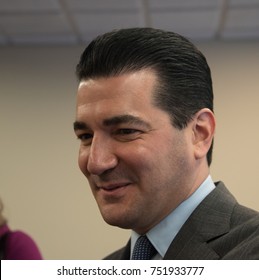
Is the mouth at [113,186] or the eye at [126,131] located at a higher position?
the eye at [126,131]

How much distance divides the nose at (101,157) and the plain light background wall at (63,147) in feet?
5.53

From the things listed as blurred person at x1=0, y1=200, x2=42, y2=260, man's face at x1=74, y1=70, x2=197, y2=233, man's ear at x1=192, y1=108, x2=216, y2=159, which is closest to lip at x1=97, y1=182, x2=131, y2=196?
man's face at x1=74, y1=70, x2=197, y2=233

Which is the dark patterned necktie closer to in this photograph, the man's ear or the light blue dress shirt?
the light blue dress shirt

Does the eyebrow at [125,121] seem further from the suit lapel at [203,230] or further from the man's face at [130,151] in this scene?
the suit lapel at [203,230]

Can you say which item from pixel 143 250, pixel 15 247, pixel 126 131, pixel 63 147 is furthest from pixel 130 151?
pixel 63 147

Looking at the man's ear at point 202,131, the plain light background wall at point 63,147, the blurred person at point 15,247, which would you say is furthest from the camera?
the plain light background wall at point 63,147

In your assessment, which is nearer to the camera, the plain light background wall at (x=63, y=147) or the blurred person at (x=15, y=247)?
the blurred person at (x=15, y=247)

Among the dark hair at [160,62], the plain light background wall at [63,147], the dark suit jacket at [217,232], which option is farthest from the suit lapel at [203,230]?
the plain light background wall at [63,147]

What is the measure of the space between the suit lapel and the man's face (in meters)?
0.03

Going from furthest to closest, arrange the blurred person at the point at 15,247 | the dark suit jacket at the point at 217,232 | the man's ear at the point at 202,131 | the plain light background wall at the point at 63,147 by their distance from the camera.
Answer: the plain light background wall at the point at 63,147, the blurred person at the point at 15,247, the man's ear at the point at 202,131, the dark suit jacket at the point at 217,232

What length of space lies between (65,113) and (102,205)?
174 centimetres

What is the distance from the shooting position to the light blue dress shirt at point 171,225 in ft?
1.93

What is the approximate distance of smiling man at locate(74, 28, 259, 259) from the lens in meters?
0.57
